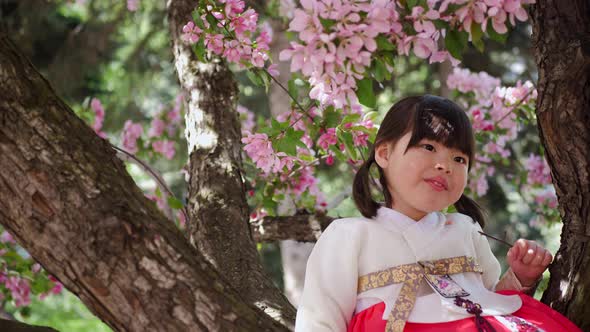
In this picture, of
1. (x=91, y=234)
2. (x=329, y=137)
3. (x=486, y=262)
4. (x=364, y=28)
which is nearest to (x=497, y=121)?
(x=329, y=137)

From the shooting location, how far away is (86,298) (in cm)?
152

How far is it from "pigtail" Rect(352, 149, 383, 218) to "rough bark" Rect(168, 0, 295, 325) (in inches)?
14.9

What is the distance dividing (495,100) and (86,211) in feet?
8.76

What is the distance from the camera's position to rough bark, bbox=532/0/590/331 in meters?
1.75

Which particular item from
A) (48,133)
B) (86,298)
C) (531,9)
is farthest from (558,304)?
(48,133)

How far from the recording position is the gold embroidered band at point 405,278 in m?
1.72

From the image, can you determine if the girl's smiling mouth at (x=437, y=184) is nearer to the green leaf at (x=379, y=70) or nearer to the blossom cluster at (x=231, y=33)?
the green leaf at (x=379, y=70)

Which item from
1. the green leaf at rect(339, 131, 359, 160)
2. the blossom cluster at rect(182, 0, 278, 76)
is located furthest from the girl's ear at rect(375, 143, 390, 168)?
the blossom cluster at rect(182, 0, 278, 76)

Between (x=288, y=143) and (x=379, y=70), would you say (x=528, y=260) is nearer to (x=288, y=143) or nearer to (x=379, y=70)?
(x=379, y=70)

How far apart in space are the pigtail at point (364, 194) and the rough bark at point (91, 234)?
1.84ft

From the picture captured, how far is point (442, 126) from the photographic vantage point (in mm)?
1860

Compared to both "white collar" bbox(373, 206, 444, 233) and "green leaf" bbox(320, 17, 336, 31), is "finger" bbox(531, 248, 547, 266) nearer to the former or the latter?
"white collar" bbox(373, 206, 444, 233)

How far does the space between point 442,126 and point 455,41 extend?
1.16 ft

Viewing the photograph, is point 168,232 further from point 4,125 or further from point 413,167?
point 413,167
